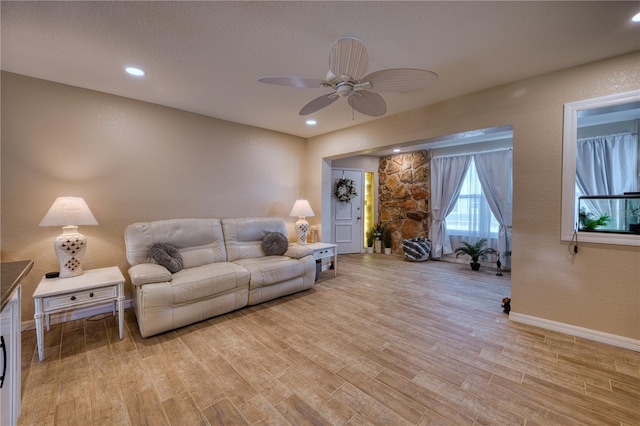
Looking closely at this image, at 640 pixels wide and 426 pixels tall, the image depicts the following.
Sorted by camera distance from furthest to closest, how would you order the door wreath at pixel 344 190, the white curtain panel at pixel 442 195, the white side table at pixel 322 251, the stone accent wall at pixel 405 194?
1. the door wreath at pixel 344 190
2. the stone accent wall at pixel 405 194
3. the white curtain panel at pixel 442 195
4. the white side table at pixel 322 251

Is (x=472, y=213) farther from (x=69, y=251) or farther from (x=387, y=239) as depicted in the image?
(x=69, y=251)

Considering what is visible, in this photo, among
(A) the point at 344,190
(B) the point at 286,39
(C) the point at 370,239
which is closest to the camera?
(B) the point at 286,39

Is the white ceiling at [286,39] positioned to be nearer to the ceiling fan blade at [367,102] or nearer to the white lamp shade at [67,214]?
the ceiling fan blade at [367,102]

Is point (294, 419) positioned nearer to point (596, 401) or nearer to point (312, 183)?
point (596, 401)

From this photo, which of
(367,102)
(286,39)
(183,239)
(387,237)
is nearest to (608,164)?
(387,237)

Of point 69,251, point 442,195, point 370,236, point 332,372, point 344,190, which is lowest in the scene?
point 332,372

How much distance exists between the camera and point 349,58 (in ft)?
5.70

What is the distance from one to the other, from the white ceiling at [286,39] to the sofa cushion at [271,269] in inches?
84.0

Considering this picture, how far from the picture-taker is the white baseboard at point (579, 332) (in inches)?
89.4

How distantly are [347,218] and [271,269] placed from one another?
3429 millimetres

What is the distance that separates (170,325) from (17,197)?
203 centimetres

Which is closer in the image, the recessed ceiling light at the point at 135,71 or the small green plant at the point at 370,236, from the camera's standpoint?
the recessed ceiling light at the point at 135,71

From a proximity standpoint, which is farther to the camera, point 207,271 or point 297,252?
point 297,252

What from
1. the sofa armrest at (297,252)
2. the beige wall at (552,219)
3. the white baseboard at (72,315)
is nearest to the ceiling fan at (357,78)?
the beige wall at (552,219)
